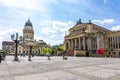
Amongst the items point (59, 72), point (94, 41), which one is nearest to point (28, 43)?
point (94, 41)

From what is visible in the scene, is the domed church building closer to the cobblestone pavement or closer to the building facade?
the building facade

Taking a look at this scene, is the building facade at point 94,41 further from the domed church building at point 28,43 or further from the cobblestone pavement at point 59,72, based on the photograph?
the domed church building at point 28,43

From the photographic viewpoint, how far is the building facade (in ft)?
201

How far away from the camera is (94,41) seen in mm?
67312

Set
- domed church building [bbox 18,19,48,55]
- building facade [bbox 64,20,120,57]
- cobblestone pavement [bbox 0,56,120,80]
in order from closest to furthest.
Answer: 1. cobblestone pavement [bbox 0,56,120,80]
2. building facade [bbox 64,20,120,57]
3. domed church building [bbox 18,19,48,55]

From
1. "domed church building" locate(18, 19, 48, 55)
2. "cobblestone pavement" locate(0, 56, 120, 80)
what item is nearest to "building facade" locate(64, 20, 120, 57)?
"cobblestone pavement" locate(0, 56, 120, 80)

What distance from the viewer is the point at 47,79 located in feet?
29.3

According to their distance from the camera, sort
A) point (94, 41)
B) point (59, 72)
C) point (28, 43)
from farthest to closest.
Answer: point (28, 43) < point (94, 41) < point (59, 72)

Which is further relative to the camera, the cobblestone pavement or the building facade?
the building facade

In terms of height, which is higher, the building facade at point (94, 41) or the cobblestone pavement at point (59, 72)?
the building facade at point (94, 41)

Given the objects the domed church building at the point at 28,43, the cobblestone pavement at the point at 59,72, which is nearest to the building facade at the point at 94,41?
the cobblestone pavement at the point at 59,72

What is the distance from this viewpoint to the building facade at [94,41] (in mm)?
61325

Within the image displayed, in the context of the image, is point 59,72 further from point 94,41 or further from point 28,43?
point 28,43

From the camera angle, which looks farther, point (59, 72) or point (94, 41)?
A: point (94, 41)
